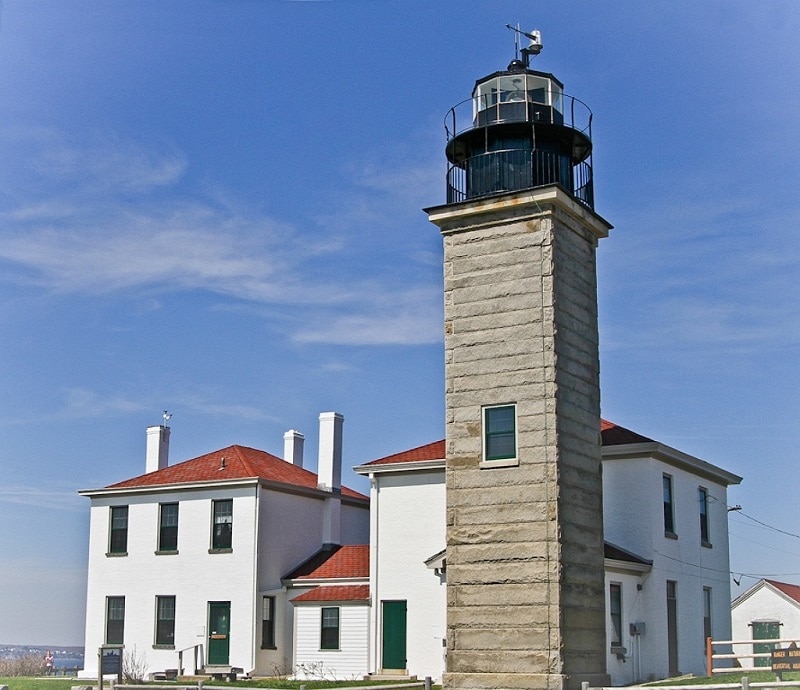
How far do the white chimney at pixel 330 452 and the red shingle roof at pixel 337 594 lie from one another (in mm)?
4324

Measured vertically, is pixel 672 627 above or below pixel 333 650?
above

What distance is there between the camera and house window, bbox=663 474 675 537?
27.6m

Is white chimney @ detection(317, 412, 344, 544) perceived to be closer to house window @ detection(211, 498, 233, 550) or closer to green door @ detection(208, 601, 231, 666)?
house window @ detection(211, 498, 233, 550)

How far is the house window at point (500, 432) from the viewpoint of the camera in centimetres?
2058

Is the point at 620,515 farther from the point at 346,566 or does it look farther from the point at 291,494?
the point at 291,494

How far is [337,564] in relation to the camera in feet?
102

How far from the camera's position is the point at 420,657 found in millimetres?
27422

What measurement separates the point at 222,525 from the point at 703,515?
13166 mm

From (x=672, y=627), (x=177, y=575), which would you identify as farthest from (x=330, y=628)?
(x=672, y=627)

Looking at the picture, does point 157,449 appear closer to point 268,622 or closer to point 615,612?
point 268,622

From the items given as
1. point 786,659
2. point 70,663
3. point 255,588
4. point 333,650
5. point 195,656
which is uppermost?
point 255,588

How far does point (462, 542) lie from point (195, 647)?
1341cm

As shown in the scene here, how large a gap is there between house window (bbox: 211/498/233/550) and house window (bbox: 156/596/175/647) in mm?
2154

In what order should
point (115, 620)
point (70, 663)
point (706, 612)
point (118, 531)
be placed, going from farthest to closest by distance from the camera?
point (70, 663), point (118, 531), point (115, 620), point (706, 612)
